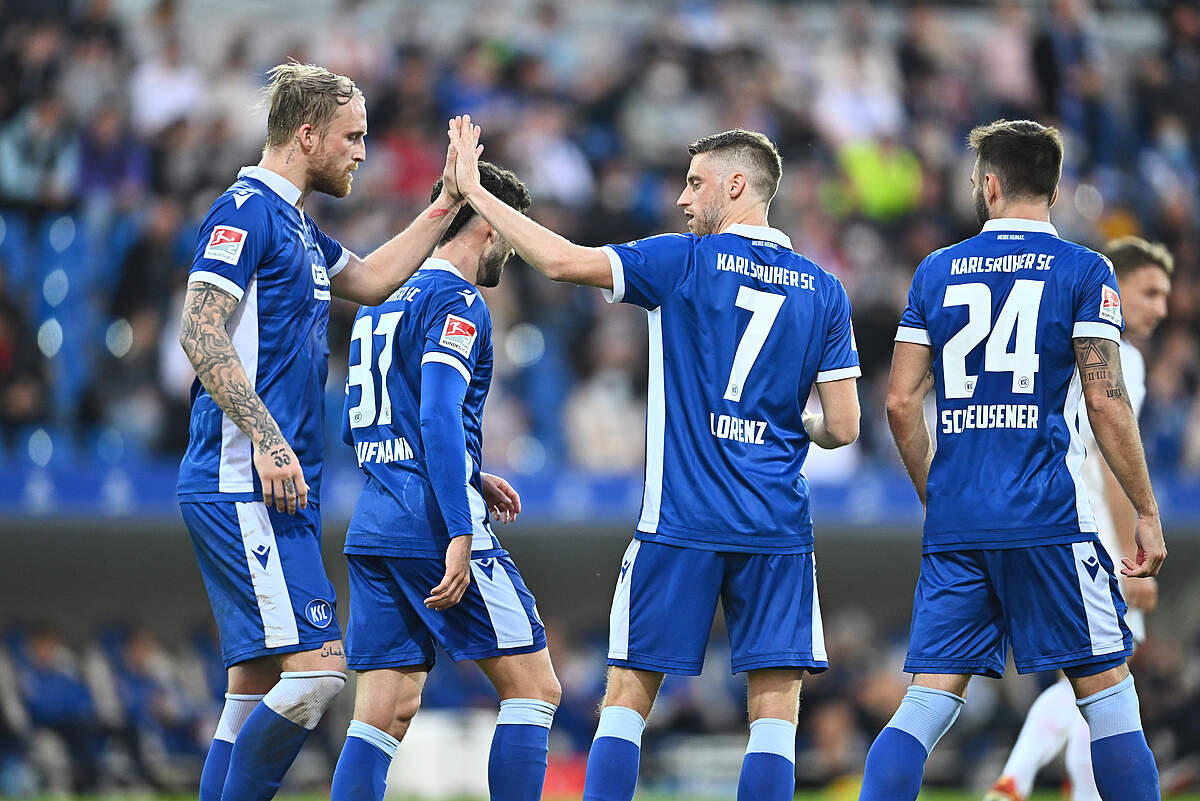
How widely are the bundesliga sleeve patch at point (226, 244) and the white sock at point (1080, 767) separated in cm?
475

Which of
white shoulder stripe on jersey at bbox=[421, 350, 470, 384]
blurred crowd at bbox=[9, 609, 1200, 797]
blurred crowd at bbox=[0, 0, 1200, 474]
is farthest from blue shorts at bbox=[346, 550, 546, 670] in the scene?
blurred crowd at bbox=[0, 0, 1200, 474]

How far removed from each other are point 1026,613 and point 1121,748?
62 centimetres

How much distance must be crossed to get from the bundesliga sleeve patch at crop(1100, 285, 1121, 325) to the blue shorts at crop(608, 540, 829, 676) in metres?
1.50

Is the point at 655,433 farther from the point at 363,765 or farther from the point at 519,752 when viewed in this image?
the point at 363,765

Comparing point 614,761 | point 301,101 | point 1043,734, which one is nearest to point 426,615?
point 614,761

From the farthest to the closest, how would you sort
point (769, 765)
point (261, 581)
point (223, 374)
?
point (769, 765)
point (261, 581)
point (223, 374)

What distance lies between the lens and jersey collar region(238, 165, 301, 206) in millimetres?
5852

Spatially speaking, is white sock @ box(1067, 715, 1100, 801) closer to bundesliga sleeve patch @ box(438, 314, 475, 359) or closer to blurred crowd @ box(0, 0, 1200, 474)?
bundesliga sleeve patch @ box(438, 314, 475, 359)

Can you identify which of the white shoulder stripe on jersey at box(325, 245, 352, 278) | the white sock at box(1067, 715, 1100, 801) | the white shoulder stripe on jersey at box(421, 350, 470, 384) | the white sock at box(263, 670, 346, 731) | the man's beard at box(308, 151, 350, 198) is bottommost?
the white sock at box(1067, 715, 1100, 801)

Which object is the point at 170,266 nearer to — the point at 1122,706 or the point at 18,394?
the point at 18,394

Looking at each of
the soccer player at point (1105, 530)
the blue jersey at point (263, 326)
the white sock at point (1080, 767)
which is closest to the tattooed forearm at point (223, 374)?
the blue jersey at point (263, 326)

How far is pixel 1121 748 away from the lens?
18.5 feet

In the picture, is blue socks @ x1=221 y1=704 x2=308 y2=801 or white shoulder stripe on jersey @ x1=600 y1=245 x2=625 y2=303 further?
white shoulder stripe on jersey @ x1=600 y1=245 x2=625 y2=303

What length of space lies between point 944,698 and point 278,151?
3358mm
